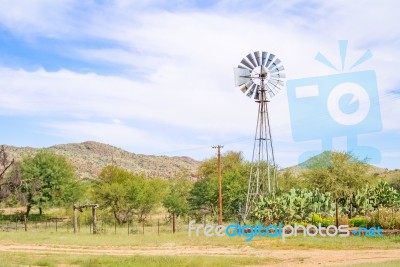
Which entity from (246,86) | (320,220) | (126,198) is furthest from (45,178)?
(320,220)

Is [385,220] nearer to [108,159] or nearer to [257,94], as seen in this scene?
[257,94]

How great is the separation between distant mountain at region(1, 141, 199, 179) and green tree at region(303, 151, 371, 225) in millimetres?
61592

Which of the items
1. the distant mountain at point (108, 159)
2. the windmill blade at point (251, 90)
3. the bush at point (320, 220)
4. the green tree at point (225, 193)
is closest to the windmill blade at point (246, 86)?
the windmill blade at point (251, 90)

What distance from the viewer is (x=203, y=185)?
58219 mm

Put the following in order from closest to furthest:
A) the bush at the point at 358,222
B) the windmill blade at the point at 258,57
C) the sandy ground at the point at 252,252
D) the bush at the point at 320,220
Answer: the sandy ground at the point at 252,252
the bush at the point at 358,222
the bush at the point at 320,220
the windmill blade at the point at 258,57

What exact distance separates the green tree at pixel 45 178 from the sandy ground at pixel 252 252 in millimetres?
27800

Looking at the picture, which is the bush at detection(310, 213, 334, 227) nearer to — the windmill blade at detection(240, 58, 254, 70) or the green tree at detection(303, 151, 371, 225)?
the windmill blade at detection(240, 58, 254, 70)

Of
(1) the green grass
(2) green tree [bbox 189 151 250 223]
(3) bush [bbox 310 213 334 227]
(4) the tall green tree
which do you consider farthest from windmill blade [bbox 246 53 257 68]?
(4) the tall green tree

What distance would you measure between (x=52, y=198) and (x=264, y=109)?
103 feet

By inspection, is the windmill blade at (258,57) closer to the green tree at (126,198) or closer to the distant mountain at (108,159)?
the green tree at (126,198)

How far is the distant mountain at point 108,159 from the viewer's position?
363 ft

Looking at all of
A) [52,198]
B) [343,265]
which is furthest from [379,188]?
[52,198]

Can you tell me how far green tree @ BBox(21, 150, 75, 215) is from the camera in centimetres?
5591

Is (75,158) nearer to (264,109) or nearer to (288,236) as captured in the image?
(264,109)
